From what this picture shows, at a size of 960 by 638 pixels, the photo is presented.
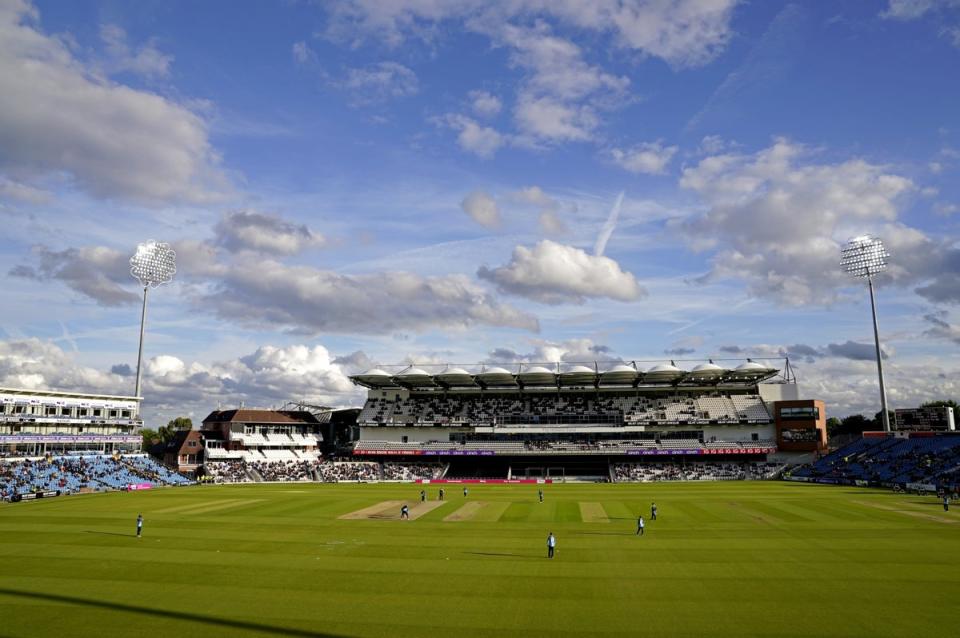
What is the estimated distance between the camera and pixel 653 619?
707 inches

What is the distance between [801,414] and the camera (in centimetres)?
8362

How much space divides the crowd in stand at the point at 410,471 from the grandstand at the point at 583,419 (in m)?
2.03

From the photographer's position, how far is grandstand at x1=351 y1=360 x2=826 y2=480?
8531 centimetres

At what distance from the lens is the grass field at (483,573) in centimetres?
1772

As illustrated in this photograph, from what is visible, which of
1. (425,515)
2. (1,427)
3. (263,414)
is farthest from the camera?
(263,414)

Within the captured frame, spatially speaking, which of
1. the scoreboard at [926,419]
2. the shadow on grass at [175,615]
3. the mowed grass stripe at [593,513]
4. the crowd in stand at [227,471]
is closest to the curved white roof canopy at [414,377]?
the crowd in stand at [227,471]

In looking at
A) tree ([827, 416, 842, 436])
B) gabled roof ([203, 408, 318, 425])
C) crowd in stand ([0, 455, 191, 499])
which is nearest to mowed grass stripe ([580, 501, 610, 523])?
crowd in stand ([0, 455, 191, 499])

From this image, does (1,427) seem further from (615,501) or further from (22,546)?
(615,501)

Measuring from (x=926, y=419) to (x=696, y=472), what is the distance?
25318 mm

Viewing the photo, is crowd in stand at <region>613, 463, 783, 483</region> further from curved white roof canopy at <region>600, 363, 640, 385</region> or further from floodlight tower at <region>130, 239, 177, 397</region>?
floodlight tower at <region>130, 239, 177, 397</region>

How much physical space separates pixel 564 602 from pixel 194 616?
1093 cm

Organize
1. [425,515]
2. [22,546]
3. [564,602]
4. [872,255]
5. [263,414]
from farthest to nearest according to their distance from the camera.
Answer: [263,414], [872,255], [425,515], [22,546], [564,602]

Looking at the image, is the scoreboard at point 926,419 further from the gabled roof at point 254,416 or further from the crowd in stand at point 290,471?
the gabled roof at point 254,416

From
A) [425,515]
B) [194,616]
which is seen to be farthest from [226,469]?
[194,616]
